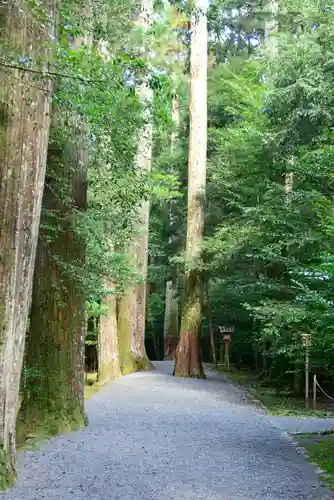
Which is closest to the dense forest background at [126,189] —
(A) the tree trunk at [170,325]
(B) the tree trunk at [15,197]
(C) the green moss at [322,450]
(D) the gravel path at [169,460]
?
(B) the tree trunk at [15,197]

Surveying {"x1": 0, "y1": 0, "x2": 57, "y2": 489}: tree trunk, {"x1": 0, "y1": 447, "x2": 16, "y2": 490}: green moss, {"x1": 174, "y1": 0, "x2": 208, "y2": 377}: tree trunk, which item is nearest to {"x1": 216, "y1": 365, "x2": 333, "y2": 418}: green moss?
{"x1": 174, "y1": 0, "x2": 208, "y2": 377}: tree trunk

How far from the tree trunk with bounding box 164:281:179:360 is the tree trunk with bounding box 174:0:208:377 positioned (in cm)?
1099

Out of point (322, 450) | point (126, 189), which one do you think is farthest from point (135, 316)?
point (322, 450)

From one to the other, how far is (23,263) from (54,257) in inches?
88.1

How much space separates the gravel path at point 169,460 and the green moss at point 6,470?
97 millimetres

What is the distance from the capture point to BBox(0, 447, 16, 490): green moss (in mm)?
4574

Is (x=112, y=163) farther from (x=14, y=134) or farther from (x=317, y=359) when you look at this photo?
(x=317, y=359)

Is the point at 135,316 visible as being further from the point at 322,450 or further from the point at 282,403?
the point at 322,450

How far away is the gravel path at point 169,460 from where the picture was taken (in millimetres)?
4750

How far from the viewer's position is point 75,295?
25.9 feet

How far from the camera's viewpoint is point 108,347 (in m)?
15.3

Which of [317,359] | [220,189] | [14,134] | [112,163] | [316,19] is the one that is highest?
[316,19]

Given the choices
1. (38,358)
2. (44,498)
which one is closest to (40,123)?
(44,498)

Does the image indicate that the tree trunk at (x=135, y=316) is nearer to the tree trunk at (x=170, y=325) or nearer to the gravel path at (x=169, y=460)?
the gravel path at (x=169, y=460)
